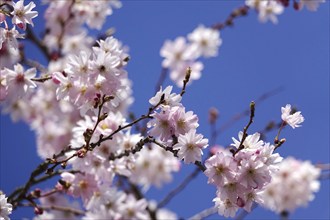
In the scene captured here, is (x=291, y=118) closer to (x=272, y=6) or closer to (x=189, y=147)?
(x=189, y=147)

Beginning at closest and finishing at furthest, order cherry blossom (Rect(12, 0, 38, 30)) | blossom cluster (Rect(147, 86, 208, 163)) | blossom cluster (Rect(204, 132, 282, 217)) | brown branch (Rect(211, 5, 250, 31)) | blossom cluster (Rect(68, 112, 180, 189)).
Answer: blossom cluster (Rect(204, 132, 282, 217))
blossom cluster (Rect(147, 86, 208, 163))
cherry blossom (Rect(12, 0, 38, 30))
blossom cluster (Rect(68, 112, 180, 189))
brown branch (Rect(211, 5, 250, 31))

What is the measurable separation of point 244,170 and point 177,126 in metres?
0.46

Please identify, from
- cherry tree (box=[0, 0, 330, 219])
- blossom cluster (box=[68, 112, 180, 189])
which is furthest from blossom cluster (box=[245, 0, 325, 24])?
blossom cluster (box=[68, 112, 180, 189])

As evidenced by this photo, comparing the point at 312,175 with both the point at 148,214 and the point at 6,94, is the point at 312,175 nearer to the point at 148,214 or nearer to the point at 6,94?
the point at 148,214

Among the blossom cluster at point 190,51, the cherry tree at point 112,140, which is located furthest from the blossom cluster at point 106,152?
the blossom cluster at point 190,51

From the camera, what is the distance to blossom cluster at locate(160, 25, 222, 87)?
8273mm

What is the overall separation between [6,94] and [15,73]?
0.16 meters

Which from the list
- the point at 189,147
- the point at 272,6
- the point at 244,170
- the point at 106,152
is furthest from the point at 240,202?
the point at 272,6

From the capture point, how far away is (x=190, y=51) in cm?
888

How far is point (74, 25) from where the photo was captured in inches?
301

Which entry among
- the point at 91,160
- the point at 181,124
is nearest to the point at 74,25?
the point at 91,160

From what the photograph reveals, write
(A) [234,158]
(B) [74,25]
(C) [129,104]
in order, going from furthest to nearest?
(B) [74,25]
(C) [129,104]
(A) [234,158]

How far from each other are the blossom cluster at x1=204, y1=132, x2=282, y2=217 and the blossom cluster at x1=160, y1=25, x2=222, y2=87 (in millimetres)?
5832

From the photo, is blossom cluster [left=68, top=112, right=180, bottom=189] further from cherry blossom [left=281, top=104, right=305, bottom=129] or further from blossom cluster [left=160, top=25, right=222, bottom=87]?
blossom cluster [left=160, top=25, right=222, bottom=87]
